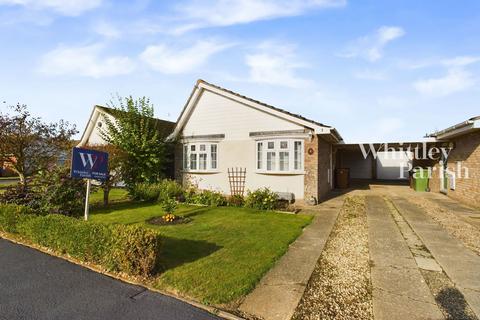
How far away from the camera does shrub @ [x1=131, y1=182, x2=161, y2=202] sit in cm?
1349

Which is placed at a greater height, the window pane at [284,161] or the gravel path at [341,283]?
the window pane at [284,161]

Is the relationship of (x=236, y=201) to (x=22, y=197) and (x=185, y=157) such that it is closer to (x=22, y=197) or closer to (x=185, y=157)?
(x=185, y=157)

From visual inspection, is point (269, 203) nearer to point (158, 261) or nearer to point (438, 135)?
point (158, 261)

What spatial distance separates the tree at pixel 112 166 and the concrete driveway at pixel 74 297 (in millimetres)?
6899

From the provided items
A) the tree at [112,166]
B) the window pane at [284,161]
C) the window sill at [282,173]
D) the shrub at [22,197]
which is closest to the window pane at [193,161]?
the tree at [112,166]

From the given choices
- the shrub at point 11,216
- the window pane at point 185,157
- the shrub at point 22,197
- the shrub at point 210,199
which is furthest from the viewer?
the window pane at point 185,157

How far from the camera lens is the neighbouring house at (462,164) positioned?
38.5 feet

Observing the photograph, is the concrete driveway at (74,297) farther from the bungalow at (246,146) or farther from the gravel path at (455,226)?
the bungalow at (246,146)

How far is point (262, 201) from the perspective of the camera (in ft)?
38.7

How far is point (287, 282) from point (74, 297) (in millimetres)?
3450

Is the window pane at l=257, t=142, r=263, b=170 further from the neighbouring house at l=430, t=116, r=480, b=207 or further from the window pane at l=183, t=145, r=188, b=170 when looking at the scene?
the neighbouring house at l=430, t=116, r=480, b=207

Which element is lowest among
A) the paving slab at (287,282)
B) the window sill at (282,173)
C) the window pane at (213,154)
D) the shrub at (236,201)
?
the paving slab at (287,282)

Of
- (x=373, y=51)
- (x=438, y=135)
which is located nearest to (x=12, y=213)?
(x=373, y=51)

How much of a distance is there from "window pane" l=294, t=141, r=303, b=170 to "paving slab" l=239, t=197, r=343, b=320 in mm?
5307
